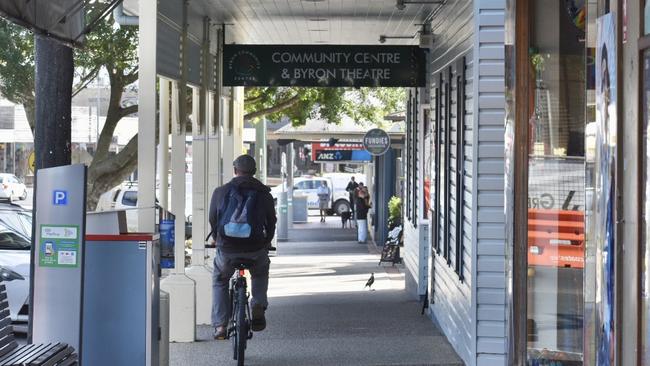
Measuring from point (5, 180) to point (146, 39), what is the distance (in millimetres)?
30736

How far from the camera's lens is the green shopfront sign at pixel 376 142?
24600mm

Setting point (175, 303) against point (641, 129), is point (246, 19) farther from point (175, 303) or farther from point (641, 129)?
point (641, 129)

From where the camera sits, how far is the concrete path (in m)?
9.71

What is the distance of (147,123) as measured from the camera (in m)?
7.90

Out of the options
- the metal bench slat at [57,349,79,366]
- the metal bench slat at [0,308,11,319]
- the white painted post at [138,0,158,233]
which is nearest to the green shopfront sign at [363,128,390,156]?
the white painted post at [138,0,158,233]

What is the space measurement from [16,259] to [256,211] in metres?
4.29

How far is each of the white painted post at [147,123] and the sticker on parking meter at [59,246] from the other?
125 cm

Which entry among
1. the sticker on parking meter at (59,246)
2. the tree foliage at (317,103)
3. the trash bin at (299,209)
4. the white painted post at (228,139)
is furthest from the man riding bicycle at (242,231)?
the trash bin at (299,209)

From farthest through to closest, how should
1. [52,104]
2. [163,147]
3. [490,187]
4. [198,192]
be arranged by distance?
1. [198,192]
2. [163,147]
3. [490,187]
4. [52,104]

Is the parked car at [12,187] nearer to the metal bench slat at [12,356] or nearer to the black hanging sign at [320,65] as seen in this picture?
the black hanging sign at [320,65]

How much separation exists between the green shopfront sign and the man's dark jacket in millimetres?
15402

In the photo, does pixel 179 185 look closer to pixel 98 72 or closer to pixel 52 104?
pixel 52 104

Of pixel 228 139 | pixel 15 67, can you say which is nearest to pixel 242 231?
pixel 228 139

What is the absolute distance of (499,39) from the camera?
27.2ft
